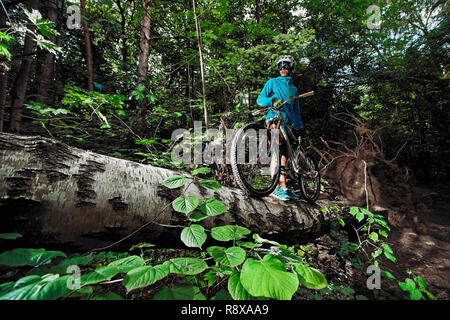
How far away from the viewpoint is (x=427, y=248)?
3516mm

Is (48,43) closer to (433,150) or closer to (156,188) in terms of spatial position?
(156,188)

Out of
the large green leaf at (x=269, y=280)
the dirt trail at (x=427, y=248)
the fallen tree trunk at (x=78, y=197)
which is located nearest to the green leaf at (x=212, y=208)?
the fallen tree trunk at (x=78, y=197)

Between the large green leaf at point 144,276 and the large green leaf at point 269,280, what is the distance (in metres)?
0.28

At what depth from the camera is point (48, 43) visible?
1.59 m

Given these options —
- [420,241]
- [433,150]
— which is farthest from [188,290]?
[433,150]

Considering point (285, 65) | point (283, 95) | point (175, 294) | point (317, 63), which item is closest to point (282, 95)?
point (283, 95)

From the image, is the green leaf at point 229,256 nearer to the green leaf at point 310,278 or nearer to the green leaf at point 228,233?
the green leaf at point 228,233

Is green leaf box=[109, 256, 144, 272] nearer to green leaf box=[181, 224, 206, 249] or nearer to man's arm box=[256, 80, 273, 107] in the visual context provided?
green leaf box=[181, 224, 206, 249]

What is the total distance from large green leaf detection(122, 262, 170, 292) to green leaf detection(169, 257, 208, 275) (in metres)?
0.03

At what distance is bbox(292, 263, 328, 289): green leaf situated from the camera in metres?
0.65

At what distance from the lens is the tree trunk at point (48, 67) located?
319 cm

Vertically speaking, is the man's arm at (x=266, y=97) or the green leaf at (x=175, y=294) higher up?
the man's arm at (x=266, y=97)
